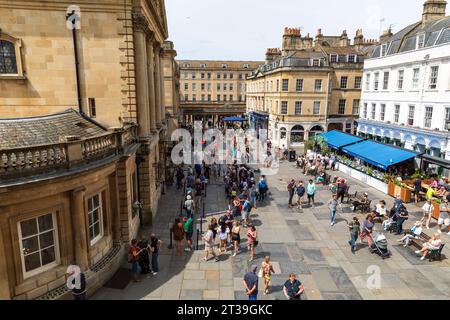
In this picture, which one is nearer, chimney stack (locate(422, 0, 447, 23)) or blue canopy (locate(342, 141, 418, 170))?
blue canopy (locate(342, 141, 418, 170))

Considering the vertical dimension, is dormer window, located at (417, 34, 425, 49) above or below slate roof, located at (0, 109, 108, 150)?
above

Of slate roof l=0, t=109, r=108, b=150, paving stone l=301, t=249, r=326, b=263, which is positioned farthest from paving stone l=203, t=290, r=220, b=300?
slate roof l=0, t=109, r=108, b=150

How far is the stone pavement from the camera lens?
34.4ft

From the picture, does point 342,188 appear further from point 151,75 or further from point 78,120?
point 78,120

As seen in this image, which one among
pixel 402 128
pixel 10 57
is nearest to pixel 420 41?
pixel 402 128

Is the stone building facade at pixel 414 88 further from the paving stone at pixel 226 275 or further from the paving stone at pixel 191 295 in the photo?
the paving stone at pixel 191 295

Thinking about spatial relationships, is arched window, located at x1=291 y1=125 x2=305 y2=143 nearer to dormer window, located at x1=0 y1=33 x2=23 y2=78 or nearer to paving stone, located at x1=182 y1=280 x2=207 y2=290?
paving stone, located at x1=182 y1=280 x2=207 y2=290

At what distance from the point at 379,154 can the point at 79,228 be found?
70.3ft

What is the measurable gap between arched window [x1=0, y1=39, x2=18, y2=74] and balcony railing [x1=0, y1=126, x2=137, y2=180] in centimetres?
578

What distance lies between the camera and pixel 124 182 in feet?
42.5

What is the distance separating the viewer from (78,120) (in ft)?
39.5

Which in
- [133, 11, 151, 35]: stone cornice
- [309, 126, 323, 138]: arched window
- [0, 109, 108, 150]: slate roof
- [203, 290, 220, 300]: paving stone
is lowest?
[203, 290, 220, 300]: paving stone
